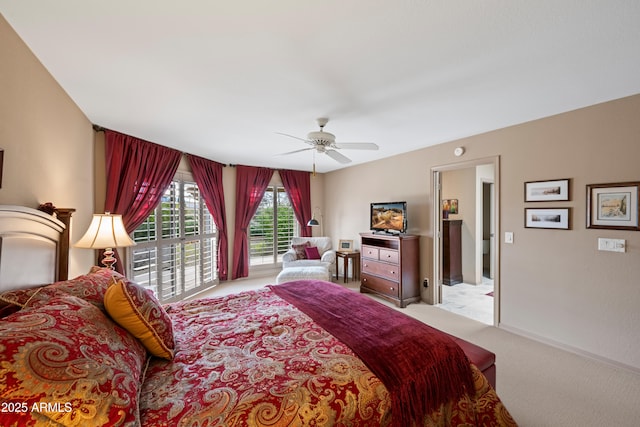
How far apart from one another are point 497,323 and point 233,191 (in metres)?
4.77

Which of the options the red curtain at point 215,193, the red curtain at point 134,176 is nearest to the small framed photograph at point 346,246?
the red curtain at point 215,193

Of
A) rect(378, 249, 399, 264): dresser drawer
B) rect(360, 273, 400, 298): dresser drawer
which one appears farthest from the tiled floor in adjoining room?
rect(378, 249, 399, 264): dresser drawer

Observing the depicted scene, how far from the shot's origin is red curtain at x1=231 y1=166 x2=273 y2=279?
5227 mm

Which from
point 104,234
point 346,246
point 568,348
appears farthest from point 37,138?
point 568,348

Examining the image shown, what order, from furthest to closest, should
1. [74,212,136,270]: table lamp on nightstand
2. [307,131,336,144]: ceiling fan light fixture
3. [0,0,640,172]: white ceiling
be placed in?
[307,131,336,144]: ceiling fan light fixture < [74,212,136,270]: table lamp on nightstand < [0,0,640,172]: white ceiling

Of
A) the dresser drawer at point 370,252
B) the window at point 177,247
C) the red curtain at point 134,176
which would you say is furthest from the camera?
the dresser drawer at point 370,252

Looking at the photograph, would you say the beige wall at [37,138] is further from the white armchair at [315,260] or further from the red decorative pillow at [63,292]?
the white armchair at [315,260]

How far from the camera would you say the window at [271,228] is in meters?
5.64

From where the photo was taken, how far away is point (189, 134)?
130 inches

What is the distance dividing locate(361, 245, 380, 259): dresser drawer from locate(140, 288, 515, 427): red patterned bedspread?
2797 millimetres

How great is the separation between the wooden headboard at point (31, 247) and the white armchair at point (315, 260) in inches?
131

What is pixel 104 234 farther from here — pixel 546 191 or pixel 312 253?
pixel 546 191

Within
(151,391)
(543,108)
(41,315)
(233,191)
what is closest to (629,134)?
(543,108)

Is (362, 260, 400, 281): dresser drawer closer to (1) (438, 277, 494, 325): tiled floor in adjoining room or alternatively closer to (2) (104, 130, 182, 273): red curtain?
(1) (438, 277, 494, 325): tiled floor in adjoining room
